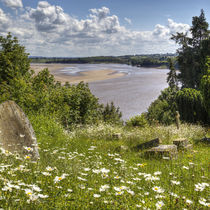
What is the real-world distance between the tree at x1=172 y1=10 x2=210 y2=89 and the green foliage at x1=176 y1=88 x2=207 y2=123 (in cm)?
1563

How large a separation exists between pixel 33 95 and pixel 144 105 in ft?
114

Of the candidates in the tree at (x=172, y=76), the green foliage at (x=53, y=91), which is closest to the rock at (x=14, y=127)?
the green foliage at (x=53, y=91)

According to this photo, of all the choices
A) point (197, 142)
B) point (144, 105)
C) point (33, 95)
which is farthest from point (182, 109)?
point (144, 105)

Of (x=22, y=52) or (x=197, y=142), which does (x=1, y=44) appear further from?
(x=197, y=142)

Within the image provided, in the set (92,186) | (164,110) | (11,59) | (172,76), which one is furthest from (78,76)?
(92,186)

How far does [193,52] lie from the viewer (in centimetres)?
3562

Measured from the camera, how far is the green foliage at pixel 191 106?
1891 centimetres

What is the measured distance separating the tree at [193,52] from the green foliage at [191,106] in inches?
615

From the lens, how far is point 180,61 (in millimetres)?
36281

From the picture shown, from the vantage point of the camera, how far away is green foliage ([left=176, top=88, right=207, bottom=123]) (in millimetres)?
18914

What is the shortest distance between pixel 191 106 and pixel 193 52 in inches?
759

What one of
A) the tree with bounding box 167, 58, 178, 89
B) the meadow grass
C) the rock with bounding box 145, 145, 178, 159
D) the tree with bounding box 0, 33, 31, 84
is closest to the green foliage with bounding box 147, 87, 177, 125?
the tree with bounding box 167, 58, 178, 89

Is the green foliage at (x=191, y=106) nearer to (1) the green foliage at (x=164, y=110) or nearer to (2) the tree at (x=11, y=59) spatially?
(1) the green foliage at (x=164, y=110)

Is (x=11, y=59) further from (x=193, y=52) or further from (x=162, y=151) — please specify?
(x=193, y=52)
